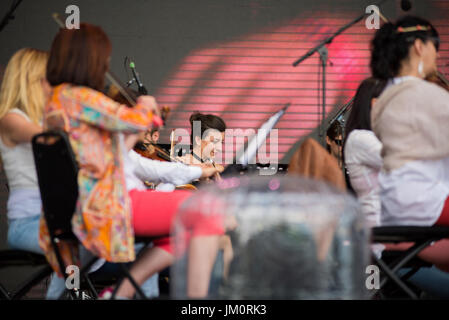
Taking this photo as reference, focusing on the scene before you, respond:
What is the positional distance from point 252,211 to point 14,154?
1.10 metres

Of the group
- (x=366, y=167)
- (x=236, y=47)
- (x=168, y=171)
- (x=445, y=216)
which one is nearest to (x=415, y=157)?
(x=445, y=216)

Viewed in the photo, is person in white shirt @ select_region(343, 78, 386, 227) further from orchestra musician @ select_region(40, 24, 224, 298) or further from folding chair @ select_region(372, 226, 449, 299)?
orchestra musician @ select_region(40, 24, 224, 298)

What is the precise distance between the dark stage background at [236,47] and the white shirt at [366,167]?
3938 millimetres

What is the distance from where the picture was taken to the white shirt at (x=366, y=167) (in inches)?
105

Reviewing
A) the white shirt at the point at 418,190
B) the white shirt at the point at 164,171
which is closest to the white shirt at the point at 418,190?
the white shirt at the point at 418,190

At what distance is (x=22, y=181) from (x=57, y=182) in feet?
1.51

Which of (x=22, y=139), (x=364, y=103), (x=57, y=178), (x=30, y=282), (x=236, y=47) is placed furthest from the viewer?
(x=236, y=47)

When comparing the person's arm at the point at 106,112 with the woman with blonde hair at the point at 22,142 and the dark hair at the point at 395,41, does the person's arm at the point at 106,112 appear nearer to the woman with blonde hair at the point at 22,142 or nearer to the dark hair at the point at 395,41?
the woman with blonde hair at the point at 22,142

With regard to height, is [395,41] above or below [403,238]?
above

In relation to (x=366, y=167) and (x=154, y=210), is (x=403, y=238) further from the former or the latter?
(x=154, y=210)

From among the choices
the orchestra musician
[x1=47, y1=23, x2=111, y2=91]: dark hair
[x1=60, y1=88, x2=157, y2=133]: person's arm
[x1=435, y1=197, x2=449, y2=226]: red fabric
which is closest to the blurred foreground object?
the orchestra musician

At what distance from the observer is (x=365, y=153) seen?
2.75 metres

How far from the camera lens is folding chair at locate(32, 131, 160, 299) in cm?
221
